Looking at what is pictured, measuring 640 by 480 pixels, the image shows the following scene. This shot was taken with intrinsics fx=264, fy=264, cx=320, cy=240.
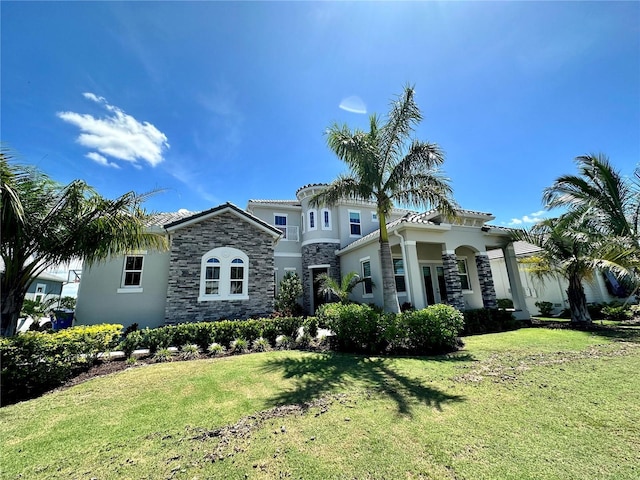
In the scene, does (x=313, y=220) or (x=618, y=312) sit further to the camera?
(x=313, y=220)

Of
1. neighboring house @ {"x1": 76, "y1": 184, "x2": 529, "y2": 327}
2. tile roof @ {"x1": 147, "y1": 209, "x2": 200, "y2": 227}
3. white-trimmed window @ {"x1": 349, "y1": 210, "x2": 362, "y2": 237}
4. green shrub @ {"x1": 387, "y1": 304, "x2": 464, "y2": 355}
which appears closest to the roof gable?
neighboring house @ {"x1": 76, "y1": 184, "x2": 529, "y2": 327}

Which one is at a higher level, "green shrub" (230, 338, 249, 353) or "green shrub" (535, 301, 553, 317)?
"green shrub" (535, 301, 553, 317)

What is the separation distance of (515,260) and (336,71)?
1422 cm

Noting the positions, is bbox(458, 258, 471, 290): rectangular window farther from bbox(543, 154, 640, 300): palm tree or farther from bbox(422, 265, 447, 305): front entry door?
bbox(543, 154, 640, 300): palm tree

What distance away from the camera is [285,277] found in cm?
1788

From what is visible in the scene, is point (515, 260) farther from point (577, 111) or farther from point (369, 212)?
point (369, 212)

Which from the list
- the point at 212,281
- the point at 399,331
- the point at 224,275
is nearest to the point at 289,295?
the point at 224,275

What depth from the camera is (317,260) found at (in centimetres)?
1859

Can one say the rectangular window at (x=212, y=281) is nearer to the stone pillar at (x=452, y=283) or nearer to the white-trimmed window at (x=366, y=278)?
the white-trimmed window at (x=366, y=278)

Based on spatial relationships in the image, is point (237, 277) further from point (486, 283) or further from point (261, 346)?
point (486, 283)

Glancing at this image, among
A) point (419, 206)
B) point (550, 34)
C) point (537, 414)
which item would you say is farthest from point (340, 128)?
point (537, 414)

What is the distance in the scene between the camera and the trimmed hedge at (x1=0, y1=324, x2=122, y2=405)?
5.68 meters

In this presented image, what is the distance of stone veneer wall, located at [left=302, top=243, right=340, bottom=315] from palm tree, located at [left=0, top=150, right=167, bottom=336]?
12.0m

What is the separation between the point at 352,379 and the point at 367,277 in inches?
384
